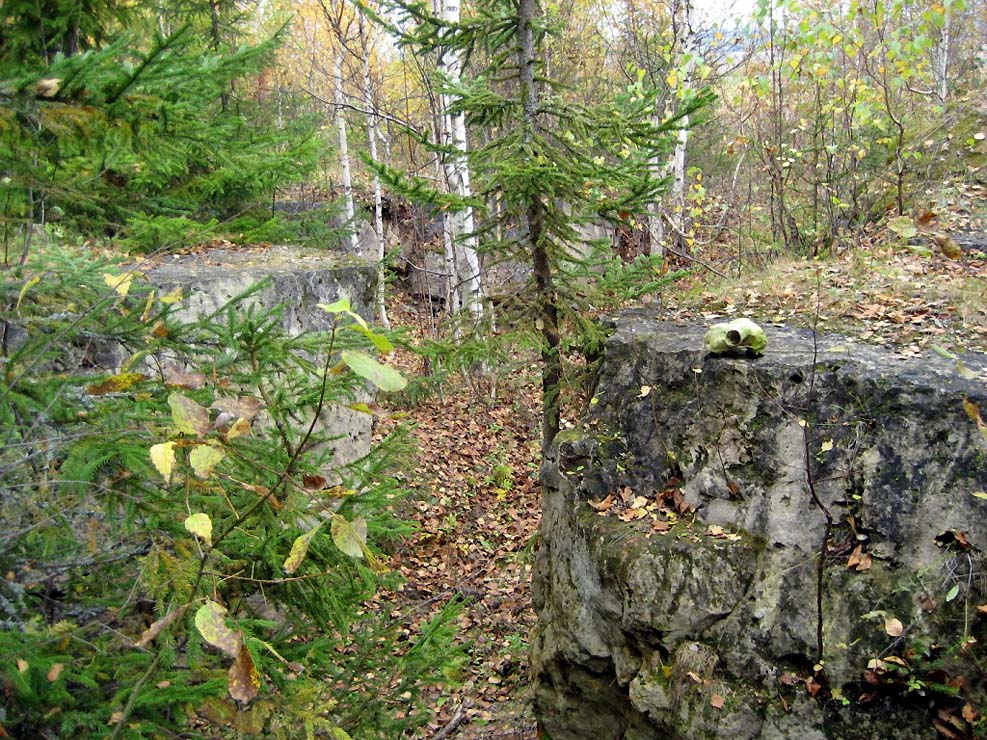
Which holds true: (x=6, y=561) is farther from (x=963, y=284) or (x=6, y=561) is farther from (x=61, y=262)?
(x=963, y=284)

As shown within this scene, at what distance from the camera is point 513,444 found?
10281 millimetres

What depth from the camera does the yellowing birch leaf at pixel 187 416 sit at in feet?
4.90

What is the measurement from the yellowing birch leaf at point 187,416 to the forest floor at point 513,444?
2186mm

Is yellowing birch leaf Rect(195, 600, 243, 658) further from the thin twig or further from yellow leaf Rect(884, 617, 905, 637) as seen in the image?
the thin twig

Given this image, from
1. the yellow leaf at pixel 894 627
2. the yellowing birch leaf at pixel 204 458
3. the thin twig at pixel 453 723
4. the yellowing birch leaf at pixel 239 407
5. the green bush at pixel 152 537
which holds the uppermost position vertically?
the yellowing birch leaf at pixel 239 407

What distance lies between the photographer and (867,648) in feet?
13.0

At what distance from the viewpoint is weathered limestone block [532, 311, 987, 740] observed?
12.7 feet

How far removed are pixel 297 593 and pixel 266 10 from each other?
92.0 ft

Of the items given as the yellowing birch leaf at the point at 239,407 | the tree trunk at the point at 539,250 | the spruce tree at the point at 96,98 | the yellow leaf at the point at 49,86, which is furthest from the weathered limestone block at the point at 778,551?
the yellow leaf at the point at 49,86

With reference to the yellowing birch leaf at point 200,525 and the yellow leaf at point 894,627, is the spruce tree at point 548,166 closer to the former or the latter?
the yellow leaf at point 894,627

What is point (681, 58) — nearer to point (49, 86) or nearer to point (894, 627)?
point (894, 627)

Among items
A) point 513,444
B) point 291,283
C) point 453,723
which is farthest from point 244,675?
point 513,444

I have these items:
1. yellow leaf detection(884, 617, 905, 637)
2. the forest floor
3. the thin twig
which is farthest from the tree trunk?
yellow leaf detection(884, 617, 905, 637)

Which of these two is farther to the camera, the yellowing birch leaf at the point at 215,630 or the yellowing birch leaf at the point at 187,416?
the yellowing birch leaf at the point at 187,416
